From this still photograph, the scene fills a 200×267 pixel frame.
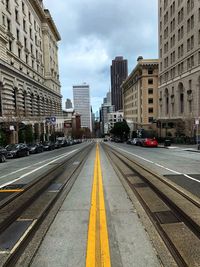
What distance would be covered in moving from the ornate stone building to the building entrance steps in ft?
99.5

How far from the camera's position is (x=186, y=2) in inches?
2343

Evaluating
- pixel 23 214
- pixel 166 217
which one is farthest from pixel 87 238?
pixel 23 214

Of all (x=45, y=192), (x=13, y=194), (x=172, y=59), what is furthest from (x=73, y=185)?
(x=172, y=59)

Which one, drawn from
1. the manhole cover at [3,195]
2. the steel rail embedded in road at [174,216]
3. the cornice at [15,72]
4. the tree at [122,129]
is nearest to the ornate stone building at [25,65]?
the cornice at [15,72]

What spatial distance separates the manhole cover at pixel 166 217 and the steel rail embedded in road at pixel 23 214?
2.51 meters

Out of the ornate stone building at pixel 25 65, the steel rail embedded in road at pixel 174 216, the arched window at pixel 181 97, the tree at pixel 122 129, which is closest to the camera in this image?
the steel rail embedded in road at pixel 174 216

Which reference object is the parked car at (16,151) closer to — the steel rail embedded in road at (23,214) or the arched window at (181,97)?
the steel rail embedded in road at (23,214)

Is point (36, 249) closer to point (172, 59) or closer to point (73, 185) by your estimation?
point (73, 185)

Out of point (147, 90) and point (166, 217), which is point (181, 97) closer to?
point (147, 90)

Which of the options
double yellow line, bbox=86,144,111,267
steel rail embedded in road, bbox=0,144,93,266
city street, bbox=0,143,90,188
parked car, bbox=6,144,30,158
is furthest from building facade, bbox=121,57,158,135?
double yellow line, bbox=86,144,111,267

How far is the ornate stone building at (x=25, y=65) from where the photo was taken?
148ft

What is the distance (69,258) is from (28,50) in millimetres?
65467

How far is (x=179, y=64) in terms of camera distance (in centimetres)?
6475

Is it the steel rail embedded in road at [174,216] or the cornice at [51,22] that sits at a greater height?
the cornice at [51,22]
